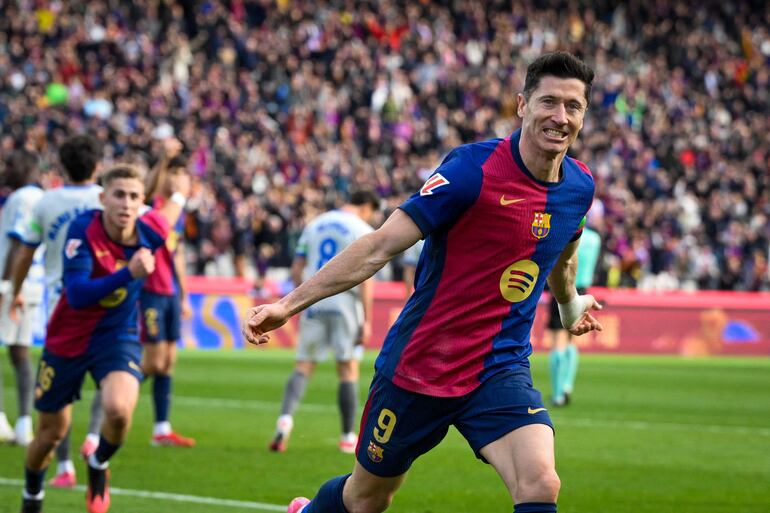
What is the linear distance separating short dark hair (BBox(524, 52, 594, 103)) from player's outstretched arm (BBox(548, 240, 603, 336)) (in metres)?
0.87

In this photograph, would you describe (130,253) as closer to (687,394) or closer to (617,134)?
(687,394)

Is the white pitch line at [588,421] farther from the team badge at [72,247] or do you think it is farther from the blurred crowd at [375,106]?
the blurred crowd at [375,106]

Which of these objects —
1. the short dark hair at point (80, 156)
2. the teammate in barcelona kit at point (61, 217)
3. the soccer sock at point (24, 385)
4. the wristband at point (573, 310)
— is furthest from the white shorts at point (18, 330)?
the wristband at point (573, 310)

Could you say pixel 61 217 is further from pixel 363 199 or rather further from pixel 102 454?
pixel 363 199

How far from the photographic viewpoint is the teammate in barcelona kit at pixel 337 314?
1138 cm

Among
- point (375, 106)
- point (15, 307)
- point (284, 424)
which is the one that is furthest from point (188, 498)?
point (375, 106)

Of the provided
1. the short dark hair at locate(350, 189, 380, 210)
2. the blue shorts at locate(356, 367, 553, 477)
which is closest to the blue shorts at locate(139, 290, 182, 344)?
the short dark hair at locate(350, 189, 380, 210)

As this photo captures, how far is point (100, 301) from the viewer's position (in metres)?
7.36

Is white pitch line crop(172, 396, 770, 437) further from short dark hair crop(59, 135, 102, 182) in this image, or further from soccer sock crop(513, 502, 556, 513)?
soccer sock crop(513, 502, 556, 513)

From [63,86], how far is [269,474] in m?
19.8

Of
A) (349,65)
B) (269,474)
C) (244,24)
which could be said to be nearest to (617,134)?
(349,65)

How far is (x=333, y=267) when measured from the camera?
493 cm

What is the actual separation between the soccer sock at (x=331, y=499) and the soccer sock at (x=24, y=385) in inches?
247

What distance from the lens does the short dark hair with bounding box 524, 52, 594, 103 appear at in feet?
17.1
